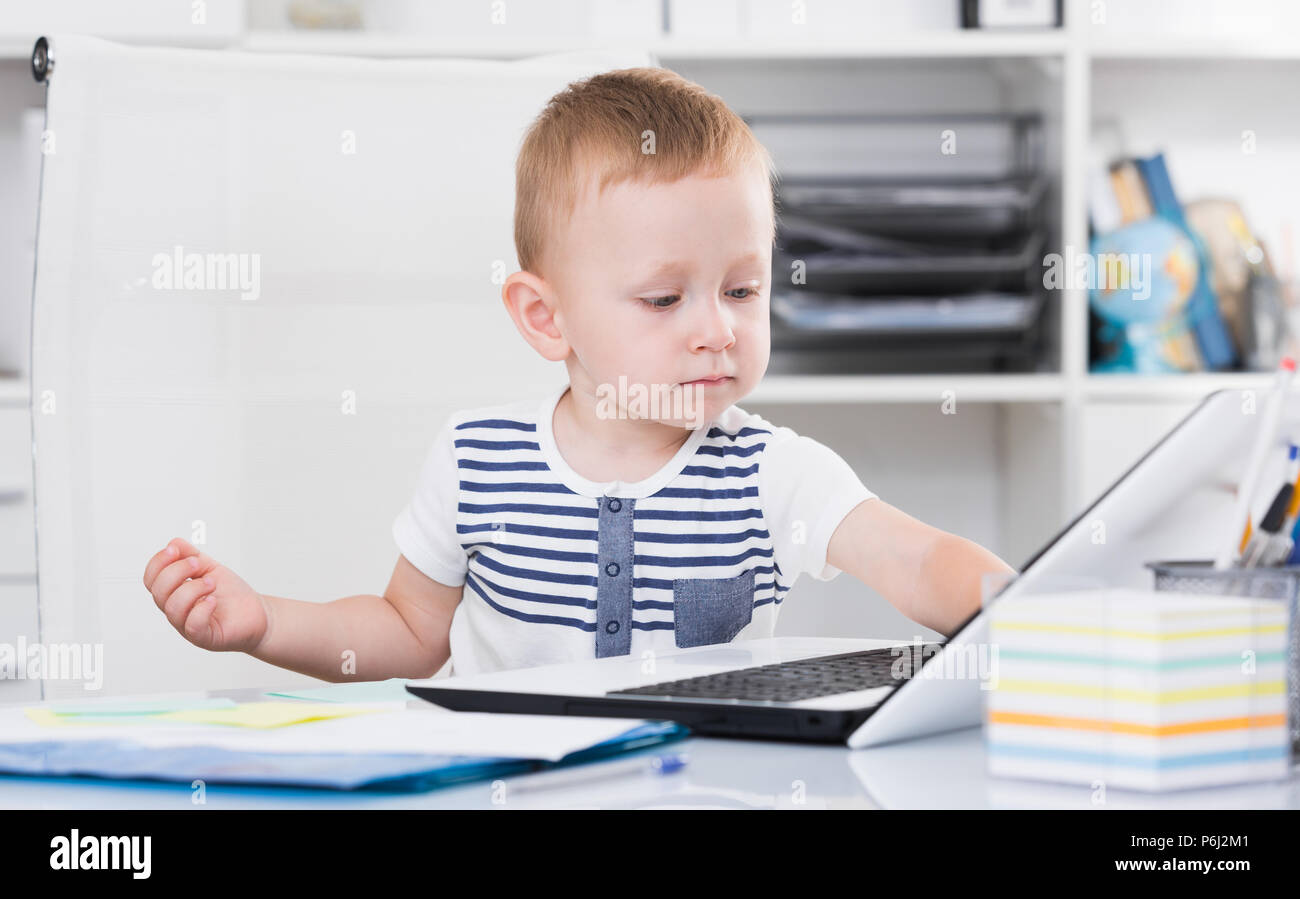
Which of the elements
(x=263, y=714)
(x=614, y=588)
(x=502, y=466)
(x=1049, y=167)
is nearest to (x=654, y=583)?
(x=614, y=588)

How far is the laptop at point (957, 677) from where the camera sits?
1.63 ft

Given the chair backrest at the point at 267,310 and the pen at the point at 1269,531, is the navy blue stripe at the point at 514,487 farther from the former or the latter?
the pen at the point at 1269,531

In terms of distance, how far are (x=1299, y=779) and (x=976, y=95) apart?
167 centimetres

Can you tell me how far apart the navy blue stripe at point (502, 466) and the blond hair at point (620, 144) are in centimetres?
13

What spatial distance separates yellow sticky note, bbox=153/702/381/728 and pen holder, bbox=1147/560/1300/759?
30cm

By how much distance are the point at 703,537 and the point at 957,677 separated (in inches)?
16.8

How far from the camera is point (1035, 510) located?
6.09 feet

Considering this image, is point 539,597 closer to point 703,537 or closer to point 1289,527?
point 703,537

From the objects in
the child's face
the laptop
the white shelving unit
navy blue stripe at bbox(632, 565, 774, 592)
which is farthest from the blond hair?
the white shelving unit

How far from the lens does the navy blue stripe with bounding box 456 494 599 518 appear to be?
94cm

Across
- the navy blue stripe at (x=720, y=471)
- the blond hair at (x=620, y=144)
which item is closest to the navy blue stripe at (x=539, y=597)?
the navy blue stripe at (x=720, y=471)

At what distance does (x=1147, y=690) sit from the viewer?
426 millimetres

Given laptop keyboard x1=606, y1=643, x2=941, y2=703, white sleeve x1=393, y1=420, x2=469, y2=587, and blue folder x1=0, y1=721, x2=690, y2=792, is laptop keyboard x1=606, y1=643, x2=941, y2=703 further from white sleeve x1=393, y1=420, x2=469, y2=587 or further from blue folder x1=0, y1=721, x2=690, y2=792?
white sleeve x1=393, y1=420, x2=469, y2=587
